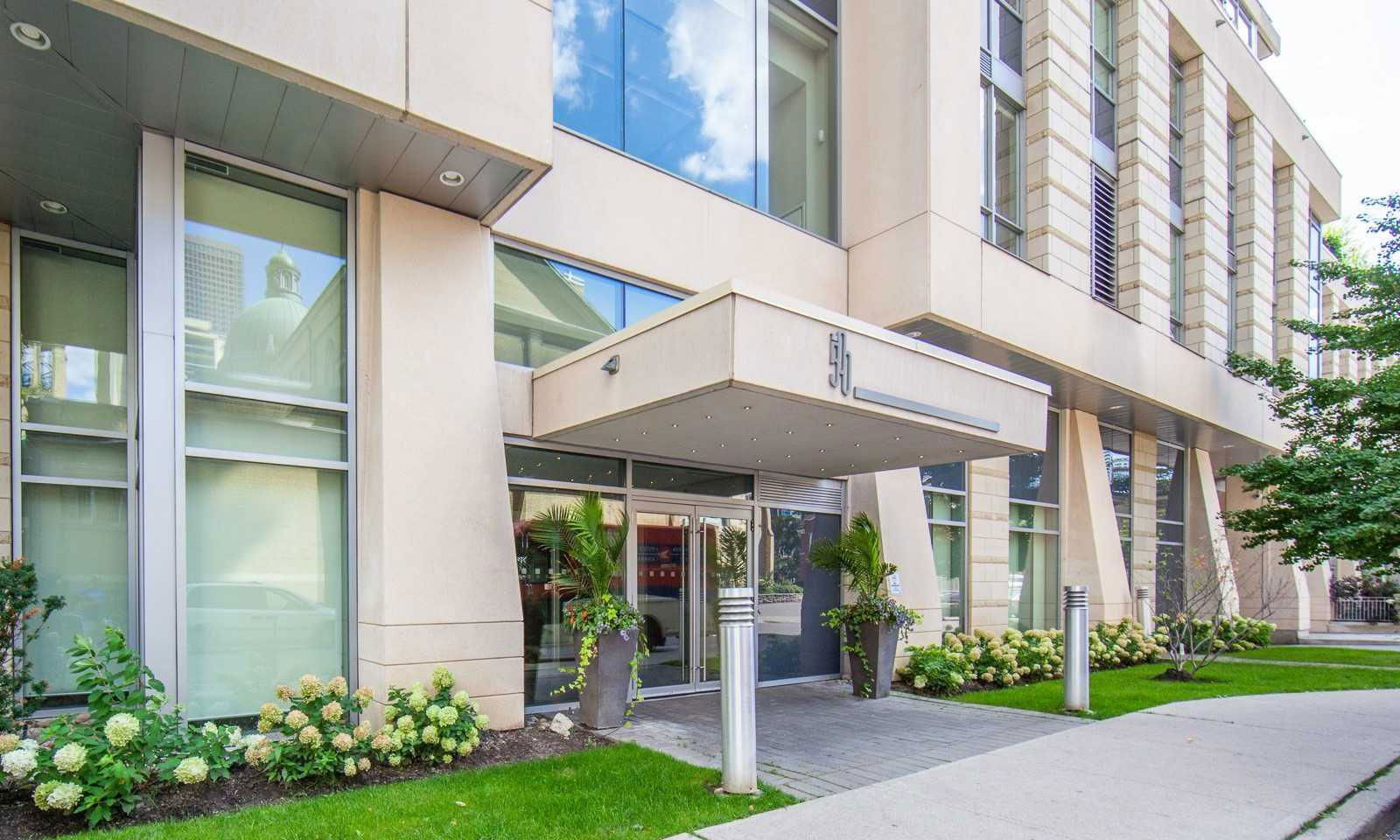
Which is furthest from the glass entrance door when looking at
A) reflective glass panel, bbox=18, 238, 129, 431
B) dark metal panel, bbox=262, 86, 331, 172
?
reflective glass panel, bbox=18, 238, 129, 431

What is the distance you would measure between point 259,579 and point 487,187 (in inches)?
159

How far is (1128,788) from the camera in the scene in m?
6.57

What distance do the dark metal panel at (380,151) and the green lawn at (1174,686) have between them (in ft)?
29.2

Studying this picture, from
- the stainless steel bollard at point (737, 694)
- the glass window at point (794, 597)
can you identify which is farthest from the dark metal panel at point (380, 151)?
the glass window at point (794, 597)

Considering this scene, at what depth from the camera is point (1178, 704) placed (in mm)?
10359

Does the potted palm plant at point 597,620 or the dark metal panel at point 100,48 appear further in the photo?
the potted palm plant at point 597,620

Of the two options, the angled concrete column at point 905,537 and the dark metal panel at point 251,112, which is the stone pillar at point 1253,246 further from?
the dark metal panel at point 251,112

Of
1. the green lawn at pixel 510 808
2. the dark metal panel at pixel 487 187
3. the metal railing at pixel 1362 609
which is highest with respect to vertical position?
the dark metal panel at pixel 487 187

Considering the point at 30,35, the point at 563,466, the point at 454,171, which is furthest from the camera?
the point at 563,466

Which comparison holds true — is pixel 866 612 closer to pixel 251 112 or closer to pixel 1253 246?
pixel 251 112

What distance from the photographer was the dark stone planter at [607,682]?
8430 millimetres

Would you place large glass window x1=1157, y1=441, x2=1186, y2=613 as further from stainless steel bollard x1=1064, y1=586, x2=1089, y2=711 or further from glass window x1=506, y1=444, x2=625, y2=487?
glass window x1=506, y1=444, x2=625, y2=487

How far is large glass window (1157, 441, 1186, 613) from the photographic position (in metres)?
19.2

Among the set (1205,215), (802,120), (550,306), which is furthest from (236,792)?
(1205,215)
